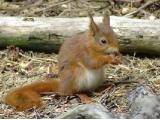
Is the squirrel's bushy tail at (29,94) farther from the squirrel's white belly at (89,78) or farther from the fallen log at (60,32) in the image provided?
the fallen log at (60,32)

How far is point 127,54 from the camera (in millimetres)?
6762

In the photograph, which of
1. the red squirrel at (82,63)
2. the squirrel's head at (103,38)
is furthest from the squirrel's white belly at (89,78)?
the squirrel's head at (103,38)

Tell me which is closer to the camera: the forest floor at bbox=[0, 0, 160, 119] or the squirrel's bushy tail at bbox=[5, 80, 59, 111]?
the squirrel's bushy tail at bbox=[5, 80, 59, 111]

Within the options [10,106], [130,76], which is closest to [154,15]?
[130,76]

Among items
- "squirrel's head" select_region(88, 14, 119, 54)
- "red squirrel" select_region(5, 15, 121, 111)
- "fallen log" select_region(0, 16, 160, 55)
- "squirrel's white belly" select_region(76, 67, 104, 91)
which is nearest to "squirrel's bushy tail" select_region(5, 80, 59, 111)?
"red squirrel" select_region(5, 15, 121, 111)

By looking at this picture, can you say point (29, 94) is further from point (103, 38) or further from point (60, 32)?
point (60, 32)

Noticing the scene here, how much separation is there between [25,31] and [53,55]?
0.41 meters

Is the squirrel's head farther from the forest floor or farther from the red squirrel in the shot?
the forest floor

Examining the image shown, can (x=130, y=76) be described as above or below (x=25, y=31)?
below

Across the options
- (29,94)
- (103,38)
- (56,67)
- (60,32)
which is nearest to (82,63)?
(103,38)

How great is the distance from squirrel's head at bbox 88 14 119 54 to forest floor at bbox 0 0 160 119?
446 millimetres

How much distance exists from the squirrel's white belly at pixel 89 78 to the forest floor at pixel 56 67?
0.11 m

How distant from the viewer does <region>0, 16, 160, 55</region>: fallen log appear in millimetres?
6598

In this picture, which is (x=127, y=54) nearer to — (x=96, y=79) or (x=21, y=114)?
(x=96, y=79)
